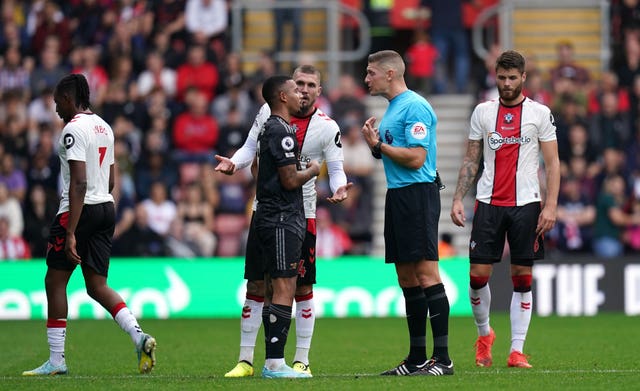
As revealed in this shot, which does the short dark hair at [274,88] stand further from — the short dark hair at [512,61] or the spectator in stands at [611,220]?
A: the spectator in stands at [611,220]

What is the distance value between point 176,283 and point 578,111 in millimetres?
7084

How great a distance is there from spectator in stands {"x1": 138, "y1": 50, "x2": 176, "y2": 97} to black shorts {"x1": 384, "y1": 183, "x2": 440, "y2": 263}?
1263 cm

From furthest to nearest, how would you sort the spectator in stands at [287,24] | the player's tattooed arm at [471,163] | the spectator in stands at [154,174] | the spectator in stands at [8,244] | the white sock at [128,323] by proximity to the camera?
1. the spectator in stands at [287,24]
2. the spectator in stands at [154,174]
3. the spectator in stands at [8,244]
4. the player's tattooed arm at [471,163]
5. the white sock at [128,323]

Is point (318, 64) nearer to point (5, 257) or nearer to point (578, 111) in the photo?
point (578, 111)

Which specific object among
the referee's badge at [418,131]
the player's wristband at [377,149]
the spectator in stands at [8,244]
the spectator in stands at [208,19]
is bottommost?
the spectator in stands at [8,244]

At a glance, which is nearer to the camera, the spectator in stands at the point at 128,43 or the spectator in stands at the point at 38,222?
the spectator in stands at the point at 38,222

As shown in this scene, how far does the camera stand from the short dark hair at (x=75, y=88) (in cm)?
1123

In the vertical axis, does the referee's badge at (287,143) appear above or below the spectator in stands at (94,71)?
below

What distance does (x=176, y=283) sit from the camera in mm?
19984

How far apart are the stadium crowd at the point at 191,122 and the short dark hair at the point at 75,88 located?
988 cm

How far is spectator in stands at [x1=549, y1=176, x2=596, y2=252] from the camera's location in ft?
68.9

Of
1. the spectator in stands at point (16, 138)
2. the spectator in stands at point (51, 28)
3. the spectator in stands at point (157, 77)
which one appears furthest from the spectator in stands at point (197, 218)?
the spectator in stands at point (51, 28)

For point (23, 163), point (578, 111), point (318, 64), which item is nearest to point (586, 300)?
point (578, 111)

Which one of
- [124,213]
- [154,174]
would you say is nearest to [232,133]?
[154,174]
